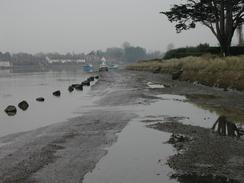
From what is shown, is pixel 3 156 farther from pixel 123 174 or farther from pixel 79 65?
pixel 79 65

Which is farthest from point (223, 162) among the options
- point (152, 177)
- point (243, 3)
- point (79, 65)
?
point (79, 65)

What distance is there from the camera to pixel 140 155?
8836mm

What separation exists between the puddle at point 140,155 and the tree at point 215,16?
29.5m

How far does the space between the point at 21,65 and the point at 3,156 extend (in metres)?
167

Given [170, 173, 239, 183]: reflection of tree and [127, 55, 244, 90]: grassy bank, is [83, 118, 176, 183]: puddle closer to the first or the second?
[170, 173, 239, 183]: reflection of tree

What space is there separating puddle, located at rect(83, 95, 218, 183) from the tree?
29.5 metres

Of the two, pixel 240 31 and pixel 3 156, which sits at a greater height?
pixel 240 31

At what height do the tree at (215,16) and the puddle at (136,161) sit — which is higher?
the tree at (215,16)

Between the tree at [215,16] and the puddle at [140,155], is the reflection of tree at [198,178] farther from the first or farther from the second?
the tree at [215,16]

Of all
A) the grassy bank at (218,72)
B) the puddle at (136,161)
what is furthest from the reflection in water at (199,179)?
the grassy bank at (218,72)

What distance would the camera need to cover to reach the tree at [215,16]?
42094 mm

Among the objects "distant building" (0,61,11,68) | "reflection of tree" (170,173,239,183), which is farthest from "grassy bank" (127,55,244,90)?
"distant building" (0,61,11,68)

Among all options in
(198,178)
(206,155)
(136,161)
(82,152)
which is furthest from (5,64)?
(198,178)

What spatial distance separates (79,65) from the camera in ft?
616
